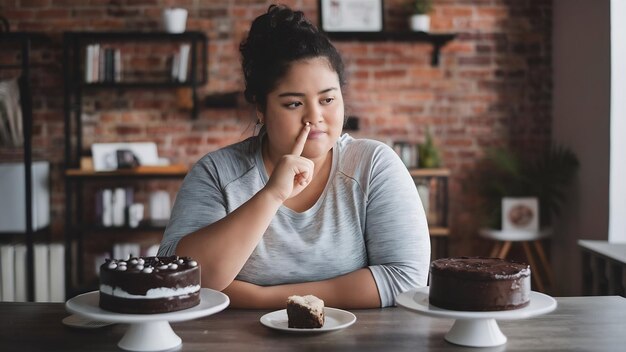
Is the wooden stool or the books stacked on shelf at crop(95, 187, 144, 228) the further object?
the books stacked on shelf at crop(95, 187, 144, 228)

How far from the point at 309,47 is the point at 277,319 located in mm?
686

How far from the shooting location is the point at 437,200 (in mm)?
4430

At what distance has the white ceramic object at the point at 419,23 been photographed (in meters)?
4.26

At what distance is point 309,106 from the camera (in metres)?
1.62

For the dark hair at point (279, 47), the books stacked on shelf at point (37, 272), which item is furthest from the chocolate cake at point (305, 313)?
the books stacked on shelf at point (37, 272)

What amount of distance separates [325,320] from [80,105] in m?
3.47

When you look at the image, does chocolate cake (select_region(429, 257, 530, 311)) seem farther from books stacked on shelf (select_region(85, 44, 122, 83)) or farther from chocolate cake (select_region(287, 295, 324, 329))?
books stacked on shelf (select_region(85, 44, 122, 83))

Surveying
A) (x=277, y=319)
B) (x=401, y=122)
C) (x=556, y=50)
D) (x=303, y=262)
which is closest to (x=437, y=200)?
(x=401, y=122)

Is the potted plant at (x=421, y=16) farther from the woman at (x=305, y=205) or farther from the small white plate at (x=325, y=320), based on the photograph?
the small white plate at (x=325, y=320)

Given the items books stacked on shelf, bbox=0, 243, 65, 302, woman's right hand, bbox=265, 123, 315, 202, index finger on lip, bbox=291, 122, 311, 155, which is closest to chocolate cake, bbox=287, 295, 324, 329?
woman's right hand, bbox=265, 123, 315, 202

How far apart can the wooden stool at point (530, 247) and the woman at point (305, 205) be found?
2.50 m

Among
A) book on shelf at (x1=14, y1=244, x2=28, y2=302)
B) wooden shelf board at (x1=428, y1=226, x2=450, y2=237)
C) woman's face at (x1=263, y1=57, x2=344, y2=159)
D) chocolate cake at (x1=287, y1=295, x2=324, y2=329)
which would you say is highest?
woman's face at (x1=263, y1=57, x2=344, y2=159)

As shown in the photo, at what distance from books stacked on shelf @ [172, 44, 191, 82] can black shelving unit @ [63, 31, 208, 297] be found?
5cm

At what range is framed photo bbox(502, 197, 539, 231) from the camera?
4090 millimetres
